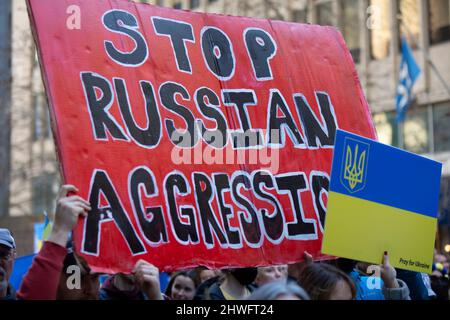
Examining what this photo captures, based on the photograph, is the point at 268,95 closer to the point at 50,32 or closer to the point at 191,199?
the point at 191,199

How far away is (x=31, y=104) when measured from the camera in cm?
2845

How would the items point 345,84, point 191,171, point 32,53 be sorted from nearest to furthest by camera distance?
point 191,171
point 345,84
point 32,53

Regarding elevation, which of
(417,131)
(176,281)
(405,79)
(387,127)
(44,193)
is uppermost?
(405,79)

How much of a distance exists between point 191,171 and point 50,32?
3.07ft

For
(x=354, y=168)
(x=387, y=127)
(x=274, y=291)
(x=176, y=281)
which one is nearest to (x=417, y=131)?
(x=387, y=127)

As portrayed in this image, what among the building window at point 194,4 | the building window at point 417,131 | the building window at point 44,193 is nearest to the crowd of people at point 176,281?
the building window at point 417,131

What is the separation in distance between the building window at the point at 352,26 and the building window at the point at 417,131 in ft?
8.19

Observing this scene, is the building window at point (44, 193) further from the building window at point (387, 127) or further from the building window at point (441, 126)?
the building window at point (441, 126)

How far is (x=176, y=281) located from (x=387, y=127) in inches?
752

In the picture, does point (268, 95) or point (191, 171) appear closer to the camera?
point (191, 171)

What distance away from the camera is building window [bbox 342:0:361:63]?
2569cm

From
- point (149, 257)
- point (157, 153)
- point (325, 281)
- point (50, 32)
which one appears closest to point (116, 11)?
point (50, 32)

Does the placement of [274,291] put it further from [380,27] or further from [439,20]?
[380,27]

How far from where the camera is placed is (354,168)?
4820 millimetres
